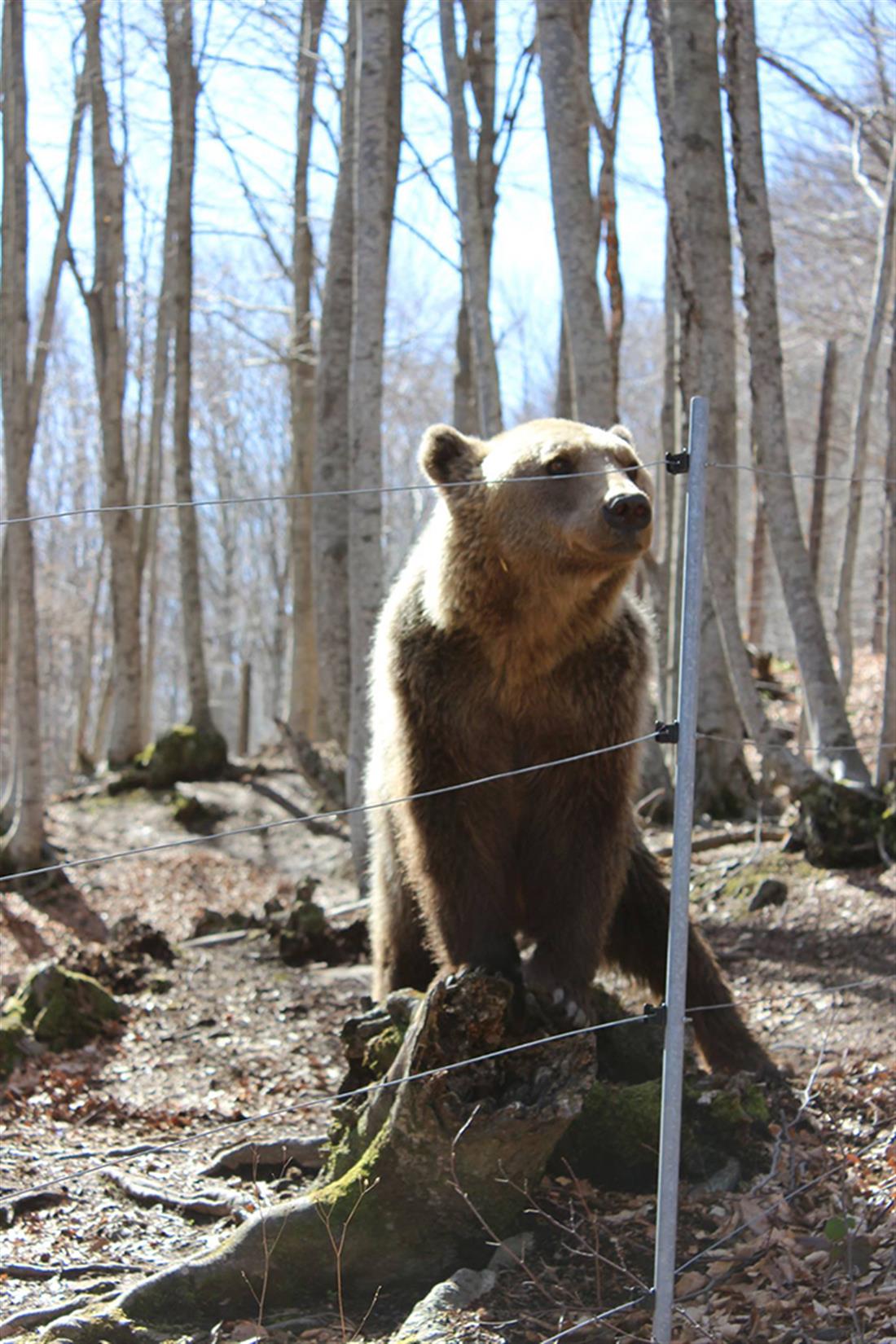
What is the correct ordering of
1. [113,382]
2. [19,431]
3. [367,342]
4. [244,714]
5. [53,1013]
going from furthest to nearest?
[244,714]
[113,382]
[19,431]
[367,342]
[53,1013]

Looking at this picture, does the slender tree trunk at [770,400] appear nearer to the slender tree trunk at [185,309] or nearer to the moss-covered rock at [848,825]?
the moss-covered rock at [848,825]

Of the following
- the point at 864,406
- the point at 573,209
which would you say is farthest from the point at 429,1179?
the point at 864,406

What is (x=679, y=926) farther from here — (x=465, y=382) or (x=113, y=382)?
(x=113, y=382)

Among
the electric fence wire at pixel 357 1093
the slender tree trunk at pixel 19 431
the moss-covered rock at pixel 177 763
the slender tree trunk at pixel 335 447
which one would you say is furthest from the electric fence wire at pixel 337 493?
the moss-covered rock at pixel 177 763

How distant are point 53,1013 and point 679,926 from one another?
376 centimetres

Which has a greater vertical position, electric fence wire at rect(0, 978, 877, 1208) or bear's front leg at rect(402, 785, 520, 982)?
bear's front leg at rect(402, 785, 520, 982)

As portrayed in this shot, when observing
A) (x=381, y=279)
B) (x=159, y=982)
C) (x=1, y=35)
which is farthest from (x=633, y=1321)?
(x=1, y=35)

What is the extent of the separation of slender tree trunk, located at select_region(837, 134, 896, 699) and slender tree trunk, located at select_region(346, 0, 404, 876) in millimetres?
3860

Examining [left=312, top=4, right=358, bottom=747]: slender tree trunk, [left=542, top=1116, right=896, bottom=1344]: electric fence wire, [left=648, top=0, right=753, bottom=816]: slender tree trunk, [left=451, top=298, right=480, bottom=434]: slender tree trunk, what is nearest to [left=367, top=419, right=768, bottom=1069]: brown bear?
[left=542, top=1116, right=896, bottom=1344]: electric fence wire

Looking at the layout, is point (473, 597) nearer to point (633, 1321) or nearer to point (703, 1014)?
point (703, 1014)

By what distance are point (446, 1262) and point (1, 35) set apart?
30.5ft

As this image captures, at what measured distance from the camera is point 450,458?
14.8ft

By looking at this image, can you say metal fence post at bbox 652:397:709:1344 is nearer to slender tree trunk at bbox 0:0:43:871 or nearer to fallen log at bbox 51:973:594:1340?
fallen log at bbox 51:973:594:1340

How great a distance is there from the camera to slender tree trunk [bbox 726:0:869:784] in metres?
6.65
